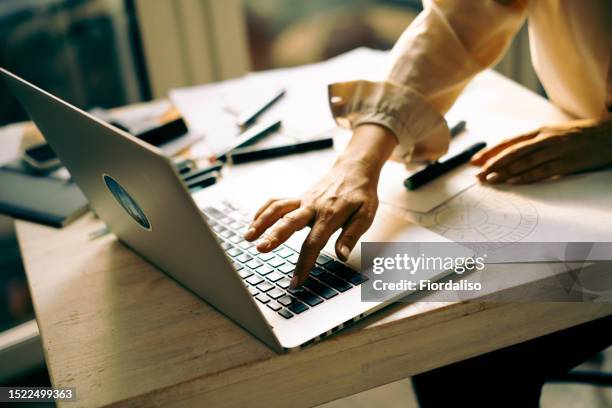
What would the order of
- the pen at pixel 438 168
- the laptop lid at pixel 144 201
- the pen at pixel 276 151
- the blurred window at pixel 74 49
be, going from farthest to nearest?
the blurred window at pixel 74 49 → the pen at pixel 276 151 → the pen at pixel 438 168 → the laptop lid at pixel 144 201

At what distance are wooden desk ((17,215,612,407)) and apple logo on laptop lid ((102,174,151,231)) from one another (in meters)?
0.08

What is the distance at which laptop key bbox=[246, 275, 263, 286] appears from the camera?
2.18 feet

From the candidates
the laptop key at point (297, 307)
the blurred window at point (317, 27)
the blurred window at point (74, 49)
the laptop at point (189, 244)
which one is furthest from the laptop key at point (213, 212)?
the blurred window at point (317, 27)

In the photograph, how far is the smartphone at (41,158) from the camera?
1049mm

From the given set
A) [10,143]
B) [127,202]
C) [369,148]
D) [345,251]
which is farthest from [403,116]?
[10,143]

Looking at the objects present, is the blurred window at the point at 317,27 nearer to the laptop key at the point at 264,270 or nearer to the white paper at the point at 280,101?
the white paper at the point at 280,101

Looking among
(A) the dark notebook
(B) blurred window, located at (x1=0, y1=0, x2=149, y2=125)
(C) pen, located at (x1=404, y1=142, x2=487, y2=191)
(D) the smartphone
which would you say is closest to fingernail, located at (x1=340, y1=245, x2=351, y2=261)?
(C) pen, located at (x1=404, y1=142, x2=487, y2=191)

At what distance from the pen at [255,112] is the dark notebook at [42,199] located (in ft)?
1.02

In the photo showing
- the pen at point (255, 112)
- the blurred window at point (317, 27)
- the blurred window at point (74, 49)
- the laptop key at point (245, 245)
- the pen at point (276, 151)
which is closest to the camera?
the laptop key at point (245, 245)

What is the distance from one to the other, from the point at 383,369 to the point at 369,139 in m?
0.34

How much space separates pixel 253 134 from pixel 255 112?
0.10 meters

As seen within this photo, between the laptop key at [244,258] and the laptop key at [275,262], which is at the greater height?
the laptop key at [275,262]

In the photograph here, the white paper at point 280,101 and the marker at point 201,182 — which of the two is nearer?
the marker at point 201,182

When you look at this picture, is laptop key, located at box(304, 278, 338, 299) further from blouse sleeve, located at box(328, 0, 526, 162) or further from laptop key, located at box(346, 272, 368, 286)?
blouse sleeve, located at box(328, 0, 526, 162)
